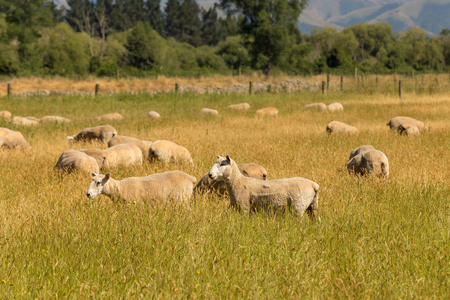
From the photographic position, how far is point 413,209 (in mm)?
5953

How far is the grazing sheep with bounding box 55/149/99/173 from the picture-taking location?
8.37m

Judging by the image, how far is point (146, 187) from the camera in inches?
256

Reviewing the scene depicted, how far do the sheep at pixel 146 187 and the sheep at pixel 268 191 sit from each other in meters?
0.85

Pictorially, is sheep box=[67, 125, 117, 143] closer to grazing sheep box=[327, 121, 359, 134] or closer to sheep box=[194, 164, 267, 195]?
sheep box=[194, 164, 267, 195]

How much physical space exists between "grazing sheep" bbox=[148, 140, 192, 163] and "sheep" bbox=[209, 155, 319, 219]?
13.3ft

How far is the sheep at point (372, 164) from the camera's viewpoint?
25.9 ft

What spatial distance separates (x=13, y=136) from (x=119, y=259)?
9.30 m

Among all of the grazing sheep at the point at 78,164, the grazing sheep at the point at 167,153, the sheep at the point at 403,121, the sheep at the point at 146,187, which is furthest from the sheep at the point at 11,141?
the sheep at the point at 403,121

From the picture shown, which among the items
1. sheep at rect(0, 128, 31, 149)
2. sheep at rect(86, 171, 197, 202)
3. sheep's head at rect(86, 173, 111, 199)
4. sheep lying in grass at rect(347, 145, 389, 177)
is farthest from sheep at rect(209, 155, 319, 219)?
sheep at rect(0, 128, 31, 149)

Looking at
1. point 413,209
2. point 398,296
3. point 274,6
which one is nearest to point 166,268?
point 398,296

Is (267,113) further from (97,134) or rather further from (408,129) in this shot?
(97,134)

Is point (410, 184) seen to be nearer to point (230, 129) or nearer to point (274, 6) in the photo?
point (230, 129)

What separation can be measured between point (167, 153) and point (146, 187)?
10.7ft

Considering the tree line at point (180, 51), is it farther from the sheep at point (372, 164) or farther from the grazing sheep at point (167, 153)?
the sheep at point (372, 164)
